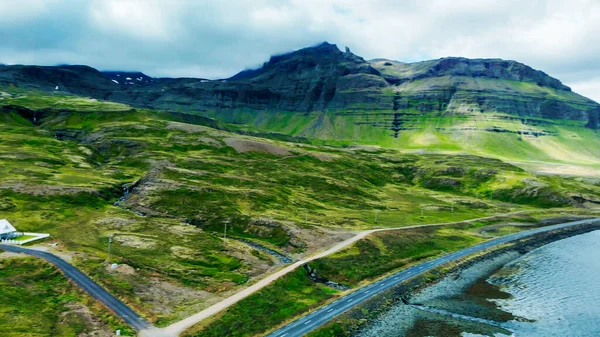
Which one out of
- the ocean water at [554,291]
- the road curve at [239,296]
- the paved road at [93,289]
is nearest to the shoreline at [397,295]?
the ocean water at [554,291]

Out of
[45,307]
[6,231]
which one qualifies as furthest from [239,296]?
[6,231]

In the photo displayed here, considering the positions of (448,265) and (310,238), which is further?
(310,238)

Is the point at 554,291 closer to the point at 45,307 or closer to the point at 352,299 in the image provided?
the point at 352,299

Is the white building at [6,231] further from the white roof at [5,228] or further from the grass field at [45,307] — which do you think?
the grass field at [45,307]

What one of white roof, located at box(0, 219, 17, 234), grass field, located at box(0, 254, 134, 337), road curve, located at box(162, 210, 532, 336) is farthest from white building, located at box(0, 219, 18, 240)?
road curve, located at box(162, 210, 532, 336)

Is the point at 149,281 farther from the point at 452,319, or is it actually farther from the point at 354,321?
the point at 452,319

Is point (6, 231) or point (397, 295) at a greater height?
point (6, 231)

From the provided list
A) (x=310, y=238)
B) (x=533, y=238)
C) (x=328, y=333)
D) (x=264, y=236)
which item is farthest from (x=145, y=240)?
(x=533, y=238)

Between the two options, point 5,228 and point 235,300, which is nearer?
point 235,300
